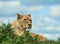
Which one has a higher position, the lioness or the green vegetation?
the green vegetation

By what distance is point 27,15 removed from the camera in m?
18.9

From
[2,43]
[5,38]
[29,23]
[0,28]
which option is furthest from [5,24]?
[29,23]

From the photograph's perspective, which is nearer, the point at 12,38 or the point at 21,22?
the point at 12,38

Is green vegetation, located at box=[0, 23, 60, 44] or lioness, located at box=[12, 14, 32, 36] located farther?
lioness, located at box=[12, 14, 32, 36]

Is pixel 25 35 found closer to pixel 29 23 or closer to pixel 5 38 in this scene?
pixel 5 38

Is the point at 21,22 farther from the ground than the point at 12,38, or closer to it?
closer to it

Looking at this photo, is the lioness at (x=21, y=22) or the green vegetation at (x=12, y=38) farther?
the lioness at (x=21, y=22)

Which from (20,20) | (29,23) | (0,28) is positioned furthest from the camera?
(20,20)

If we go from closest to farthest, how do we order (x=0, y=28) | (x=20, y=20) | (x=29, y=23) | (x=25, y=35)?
1. (x=25, y=35)
2. (x=0, y=28)
3. (x=29, y=23)
4. (x=20, y=20)

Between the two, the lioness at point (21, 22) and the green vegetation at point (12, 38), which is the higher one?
the green vegetation at point (12, 38)

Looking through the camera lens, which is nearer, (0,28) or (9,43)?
(9,43)

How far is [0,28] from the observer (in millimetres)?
9211

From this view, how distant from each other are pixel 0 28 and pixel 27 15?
9721 millimetres

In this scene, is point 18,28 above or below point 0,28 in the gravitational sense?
below
